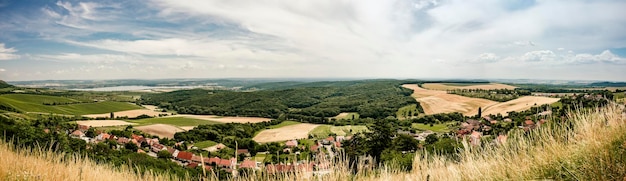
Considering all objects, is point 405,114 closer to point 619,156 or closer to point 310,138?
point 310,138

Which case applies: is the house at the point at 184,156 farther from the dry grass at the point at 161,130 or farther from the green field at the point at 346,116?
the green field at the point at 346,116

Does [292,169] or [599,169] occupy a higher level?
[599,169]

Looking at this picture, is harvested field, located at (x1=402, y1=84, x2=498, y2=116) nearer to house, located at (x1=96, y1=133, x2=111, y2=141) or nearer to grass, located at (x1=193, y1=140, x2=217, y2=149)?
grass, located at (x1=193, y1=140, x2=217, y2=149)

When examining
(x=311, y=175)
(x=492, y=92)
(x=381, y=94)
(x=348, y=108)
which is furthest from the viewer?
(x=381, y=94)

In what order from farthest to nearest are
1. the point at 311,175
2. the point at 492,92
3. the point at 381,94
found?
the point at 381,94 → the point at 492,92 → the point at 311,175

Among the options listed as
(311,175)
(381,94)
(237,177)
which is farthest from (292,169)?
(381,94)

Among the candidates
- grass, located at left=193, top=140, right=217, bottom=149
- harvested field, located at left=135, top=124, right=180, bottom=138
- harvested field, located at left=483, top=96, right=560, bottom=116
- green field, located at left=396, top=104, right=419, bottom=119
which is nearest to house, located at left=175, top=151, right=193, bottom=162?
grass, located at left=193, top=140, right=217, bottom=149

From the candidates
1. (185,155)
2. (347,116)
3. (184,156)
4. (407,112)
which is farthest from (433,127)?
(184,156)

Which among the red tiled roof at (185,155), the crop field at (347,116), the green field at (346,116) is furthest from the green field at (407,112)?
the red tiled roof at (185,155)
